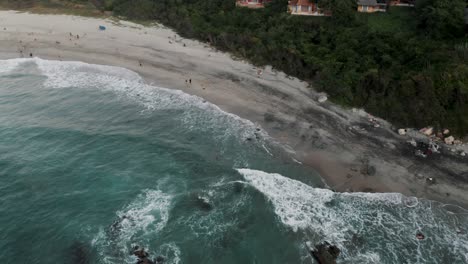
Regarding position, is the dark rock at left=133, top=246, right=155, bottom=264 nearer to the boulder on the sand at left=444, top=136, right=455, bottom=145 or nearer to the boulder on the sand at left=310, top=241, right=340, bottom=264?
the boulder on the sand at left=310, top=241, right=340, bottom=264

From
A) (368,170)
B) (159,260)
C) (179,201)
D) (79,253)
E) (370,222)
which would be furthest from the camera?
(368,170)

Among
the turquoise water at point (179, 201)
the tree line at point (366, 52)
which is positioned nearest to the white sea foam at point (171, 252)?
the turquoise water at point (179, 201)

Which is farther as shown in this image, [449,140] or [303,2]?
[303,2]

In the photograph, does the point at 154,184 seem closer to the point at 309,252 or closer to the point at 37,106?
the point at 309,252

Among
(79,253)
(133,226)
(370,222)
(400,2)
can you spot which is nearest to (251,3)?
(400,2)

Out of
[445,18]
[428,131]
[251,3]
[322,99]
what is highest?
[251,3]

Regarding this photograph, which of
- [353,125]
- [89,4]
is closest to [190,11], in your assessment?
[89,4]

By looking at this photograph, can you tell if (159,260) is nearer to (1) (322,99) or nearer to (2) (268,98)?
(2) (268,98)
